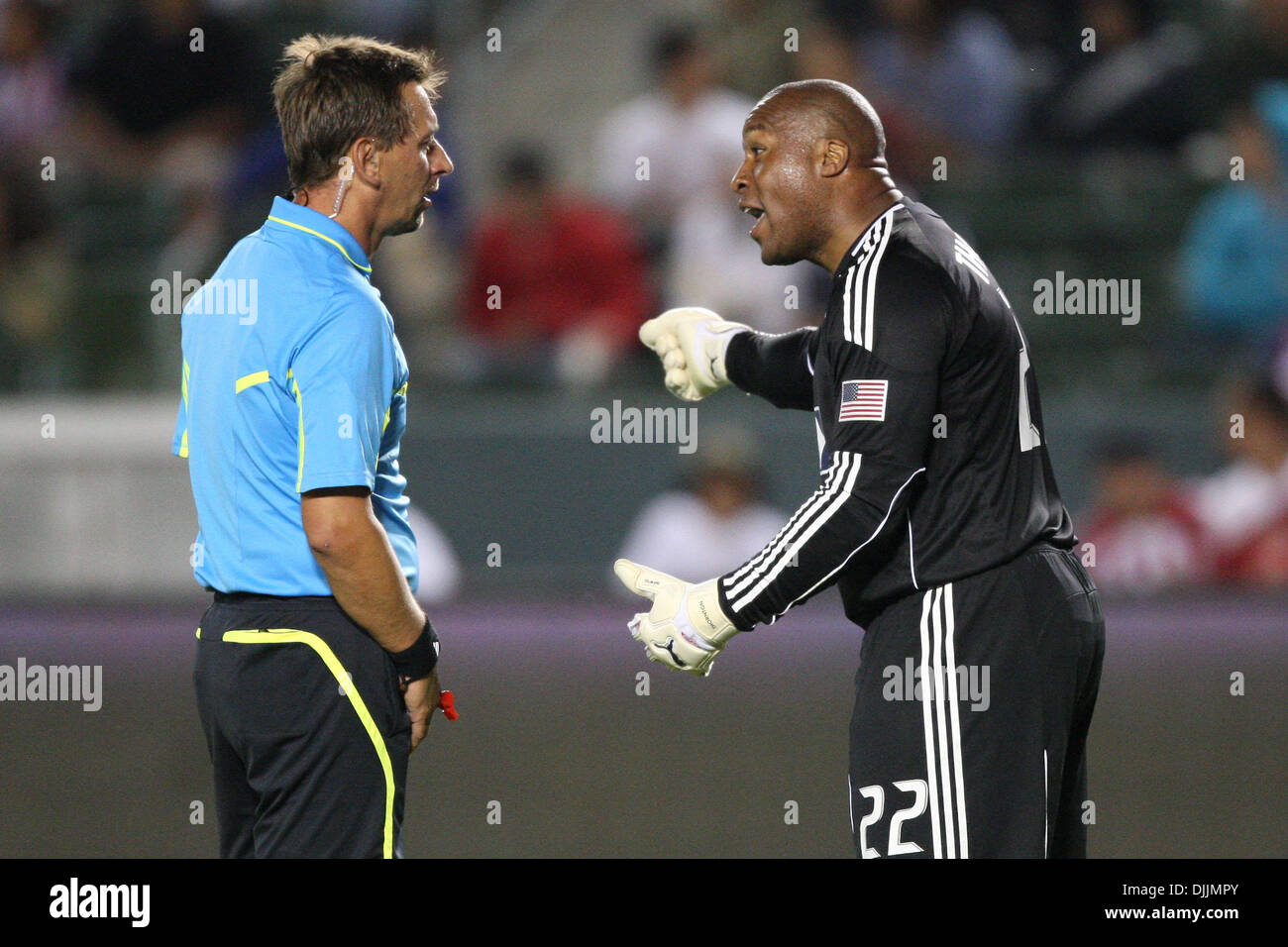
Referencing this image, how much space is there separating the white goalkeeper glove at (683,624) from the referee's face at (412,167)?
0.89m

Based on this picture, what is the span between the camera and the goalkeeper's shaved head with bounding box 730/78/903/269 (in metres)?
3.26

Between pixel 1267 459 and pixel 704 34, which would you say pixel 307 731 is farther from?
pixel 704 34

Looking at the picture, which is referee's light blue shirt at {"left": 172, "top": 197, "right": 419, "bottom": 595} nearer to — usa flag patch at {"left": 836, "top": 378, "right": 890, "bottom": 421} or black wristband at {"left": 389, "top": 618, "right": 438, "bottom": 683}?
black wristband at {"left": 389, "top": 618, "right": 438, "bottom": 683}

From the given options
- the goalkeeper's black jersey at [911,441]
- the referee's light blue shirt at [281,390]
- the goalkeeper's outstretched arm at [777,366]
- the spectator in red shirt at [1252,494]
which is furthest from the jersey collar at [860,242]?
the spectator in red shirt at [1252,494]

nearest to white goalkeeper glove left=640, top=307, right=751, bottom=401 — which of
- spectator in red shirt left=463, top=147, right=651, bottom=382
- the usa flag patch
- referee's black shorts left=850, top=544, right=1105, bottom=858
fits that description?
the usa flag patch

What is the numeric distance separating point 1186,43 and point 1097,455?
334 centimetres

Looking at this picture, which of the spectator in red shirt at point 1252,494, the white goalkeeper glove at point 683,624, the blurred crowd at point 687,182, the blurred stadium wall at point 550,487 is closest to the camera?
the white goalkeeper glove at point 683,624

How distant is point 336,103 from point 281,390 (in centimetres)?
57

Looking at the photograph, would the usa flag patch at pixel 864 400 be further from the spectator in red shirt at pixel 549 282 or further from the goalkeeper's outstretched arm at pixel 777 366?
the spectator in red shirt at pixel 549 282

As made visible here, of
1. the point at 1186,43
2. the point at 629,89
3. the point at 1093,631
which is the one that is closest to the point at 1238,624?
the point at 1093,631

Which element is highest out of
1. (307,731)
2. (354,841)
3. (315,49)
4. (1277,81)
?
(1277,81)

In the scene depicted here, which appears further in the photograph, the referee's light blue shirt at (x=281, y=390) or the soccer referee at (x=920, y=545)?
the soccer referee at (x=920, y=545)

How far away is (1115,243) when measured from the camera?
8.21 m

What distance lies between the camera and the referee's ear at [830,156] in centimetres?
325
